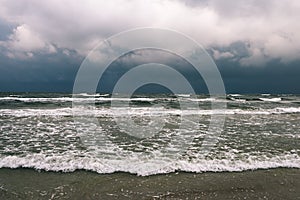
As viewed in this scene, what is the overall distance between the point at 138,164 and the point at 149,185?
5.70 feet

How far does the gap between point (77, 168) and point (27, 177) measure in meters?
1.46

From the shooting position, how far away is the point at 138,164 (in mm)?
9125

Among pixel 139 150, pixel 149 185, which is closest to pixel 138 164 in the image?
pixel 149 185

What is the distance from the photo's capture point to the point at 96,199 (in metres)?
6.64

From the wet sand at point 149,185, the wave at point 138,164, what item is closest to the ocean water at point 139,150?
the wave at point 138,164

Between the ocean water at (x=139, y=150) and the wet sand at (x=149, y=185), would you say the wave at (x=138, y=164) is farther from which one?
the wet sand at (x=149, y=185)

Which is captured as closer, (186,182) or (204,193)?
(204,193)

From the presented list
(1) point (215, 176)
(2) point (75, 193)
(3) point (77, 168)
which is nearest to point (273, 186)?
(1) point (215, 176)

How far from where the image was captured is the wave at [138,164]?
869 cm

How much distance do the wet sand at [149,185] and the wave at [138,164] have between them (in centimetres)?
32

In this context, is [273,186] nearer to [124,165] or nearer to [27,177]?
[124,165]

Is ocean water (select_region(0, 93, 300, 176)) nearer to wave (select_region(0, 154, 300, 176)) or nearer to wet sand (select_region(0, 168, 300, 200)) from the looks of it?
wave (select_region(0, 154, 300, 176))

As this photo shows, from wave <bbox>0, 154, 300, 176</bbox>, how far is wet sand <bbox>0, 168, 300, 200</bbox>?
32 centimetres

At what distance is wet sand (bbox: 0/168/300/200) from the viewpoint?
685 cm
